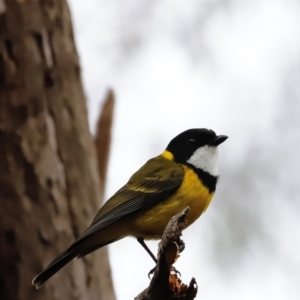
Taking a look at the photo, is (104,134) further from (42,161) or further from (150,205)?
(150,205)

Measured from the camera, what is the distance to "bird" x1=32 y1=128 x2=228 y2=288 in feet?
13.7

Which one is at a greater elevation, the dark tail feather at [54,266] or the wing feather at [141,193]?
the wing feather at [141,193]

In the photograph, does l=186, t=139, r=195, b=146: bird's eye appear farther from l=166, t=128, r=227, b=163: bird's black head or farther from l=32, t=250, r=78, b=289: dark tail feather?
l=32, t=250, r=78, b=289: dark tail feather

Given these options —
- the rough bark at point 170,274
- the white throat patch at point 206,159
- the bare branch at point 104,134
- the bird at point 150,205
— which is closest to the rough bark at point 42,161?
the bare branch at point 104,134

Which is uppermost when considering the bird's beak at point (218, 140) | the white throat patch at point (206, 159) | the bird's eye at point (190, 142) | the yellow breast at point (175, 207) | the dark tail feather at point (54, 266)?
the bird's eye at point (190, 142)

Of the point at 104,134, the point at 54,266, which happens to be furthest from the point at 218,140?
the point at 54,266

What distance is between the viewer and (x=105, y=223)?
13.6ft

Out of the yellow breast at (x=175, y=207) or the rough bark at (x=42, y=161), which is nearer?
the yellow breast at (x=175, y=207)

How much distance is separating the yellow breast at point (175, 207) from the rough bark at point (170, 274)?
0.95m

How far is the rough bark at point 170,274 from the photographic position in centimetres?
302

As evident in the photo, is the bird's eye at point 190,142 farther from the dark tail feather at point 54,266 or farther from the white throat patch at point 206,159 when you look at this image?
the dark tail feather at point 54,266

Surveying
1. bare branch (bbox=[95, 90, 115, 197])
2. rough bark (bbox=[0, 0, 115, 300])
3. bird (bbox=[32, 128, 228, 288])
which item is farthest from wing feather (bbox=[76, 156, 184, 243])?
bare branch (bbox=[95, 90, 115, 197])

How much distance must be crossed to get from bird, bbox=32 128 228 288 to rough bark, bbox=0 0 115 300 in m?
0.47

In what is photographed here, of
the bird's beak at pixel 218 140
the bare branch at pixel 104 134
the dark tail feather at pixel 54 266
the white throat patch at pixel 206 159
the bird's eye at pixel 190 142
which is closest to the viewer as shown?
the dark tail feather at pixel 54 266
